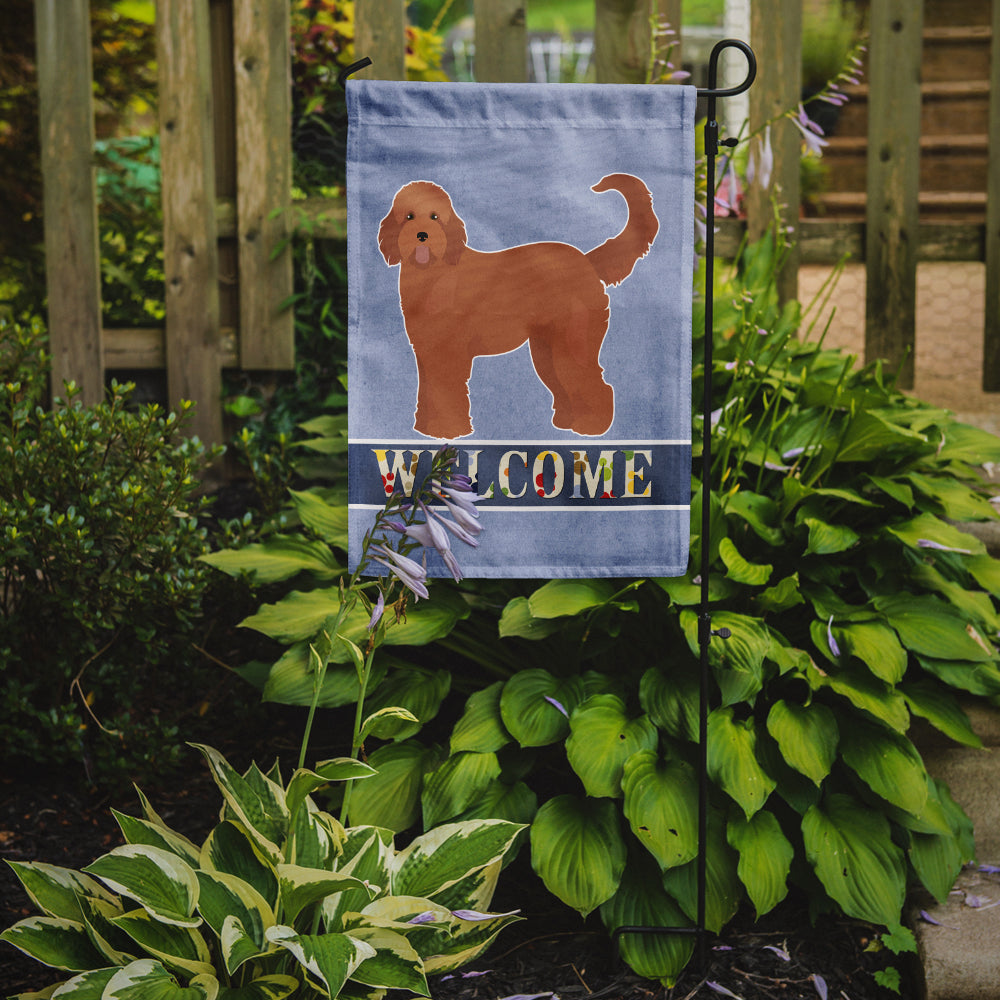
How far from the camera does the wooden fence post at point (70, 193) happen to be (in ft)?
10.3

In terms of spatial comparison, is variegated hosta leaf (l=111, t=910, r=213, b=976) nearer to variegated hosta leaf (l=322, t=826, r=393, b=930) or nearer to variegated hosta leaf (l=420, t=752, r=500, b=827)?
variegated hosta leaf (l=322, t=826, r=393, b=930)

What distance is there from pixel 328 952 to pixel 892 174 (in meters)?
2.94

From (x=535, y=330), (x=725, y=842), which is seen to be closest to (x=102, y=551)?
(x=535, y=330)

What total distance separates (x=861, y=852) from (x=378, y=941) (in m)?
0.94

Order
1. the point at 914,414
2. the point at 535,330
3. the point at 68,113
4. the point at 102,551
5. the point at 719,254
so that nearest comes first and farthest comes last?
the point at 535,330, the point at 102,551, the point at 914,414, the point at 68,113, the point at 719,254

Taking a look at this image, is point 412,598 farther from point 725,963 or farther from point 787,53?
point 787,53

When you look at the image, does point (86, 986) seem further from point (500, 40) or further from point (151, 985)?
point (500, 40)

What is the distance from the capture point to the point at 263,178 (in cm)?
322

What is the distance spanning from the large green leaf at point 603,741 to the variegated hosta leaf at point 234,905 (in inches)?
23.7

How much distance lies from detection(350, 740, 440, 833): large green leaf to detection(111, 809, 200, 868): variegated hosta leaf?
0.39m

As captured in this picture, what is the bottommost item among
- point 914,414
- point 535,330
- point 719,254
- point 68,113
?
point 914,414

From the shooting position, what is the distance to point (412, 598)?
207 centimetres

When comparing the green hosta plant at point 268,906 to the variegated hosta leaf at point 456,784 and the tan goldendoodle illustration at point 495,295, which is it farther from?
the tan goldendoodle illustration at point 495,295

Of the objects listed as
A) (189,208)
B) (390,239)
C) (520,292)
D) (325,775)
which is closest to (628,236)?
(520,292)
